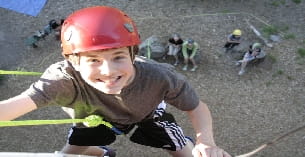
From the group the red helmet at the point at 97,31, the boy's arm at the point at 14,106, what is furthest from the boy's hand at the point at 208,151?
the boy's arm at the point at 14,106

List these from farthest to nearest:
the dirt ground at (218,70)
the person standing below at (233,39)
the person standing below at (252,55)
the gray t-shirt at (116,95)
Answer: the person standing below at (233,39) → the person standing below at (252,55) → the dirt ground at (218,70) → the gray t-shirt at (116,95)

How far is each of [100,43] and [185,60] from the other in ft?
8.30

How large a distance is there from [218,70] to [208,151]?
2.45 m

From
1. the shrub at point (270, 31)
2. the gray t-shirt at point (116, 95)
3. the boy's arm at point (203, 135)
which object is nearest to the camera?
the boy's arm at point (203, 135)

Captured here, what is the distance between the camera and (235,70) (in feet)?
14.4

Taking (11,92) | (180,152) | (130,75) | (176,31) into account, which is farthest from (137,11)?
(130,75)

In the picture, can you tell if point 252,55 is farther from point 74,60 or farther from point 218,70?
point 74,60

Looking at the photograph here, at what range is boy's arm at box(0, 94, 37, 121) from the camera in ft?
6.55

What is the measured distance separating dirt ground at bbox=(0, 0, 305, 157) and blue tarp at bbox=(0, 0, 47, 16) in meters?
0.07

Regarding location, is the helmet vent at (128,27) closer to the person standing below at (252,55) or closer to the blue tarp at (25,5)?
the person standing below at (252,55)

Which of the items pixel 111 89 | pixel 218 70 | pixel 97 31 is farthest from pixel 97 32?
pixel 218 70

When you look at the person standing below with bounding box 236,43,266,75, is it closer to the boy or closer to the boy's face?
the boy

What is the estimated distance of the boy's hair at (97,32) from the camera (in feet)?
6.22

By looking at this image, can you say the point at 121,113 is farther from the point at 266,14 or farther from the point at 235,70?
the point at 266,14
